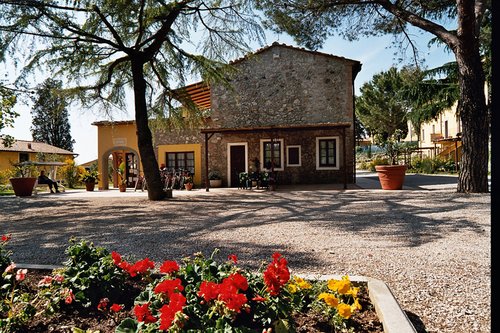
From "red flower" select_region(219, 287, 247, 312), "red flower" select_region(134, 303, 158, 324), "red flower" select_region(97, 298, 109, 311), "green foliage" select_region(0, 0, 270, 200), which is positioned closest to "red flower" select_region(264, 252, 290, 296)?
"red flower" select_region(219, 287, 247, 312)

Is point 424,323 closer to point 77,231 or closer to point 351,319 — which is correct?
point 351,319

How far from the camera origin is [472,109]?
8.22 metres

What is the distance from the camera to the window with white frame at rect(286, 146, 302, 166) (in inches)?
569

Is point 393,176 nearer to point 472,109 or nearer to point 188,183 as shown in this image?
point 472,109

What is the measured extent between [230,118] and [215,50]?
5.26 metres

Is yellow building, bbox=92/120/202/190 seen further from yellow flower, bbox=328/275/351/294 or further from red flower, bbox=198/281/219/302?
red flower, bbox=198/281/219/302

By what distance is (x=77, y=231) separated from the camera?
534 cm

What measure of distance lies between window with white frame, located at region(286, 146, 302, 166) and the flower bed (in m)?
12.4

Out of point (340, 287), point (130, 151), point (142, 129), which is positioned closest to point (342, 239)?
point (340, 287)

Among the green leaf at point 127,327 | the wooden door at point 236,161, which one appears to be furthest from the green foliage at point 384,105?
the green leaf at point 127,327

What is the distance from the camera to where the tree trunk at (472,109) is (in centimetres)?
819

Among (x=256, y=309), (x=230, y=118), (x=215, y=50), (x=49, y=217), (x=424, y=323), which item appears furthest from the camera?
(x=230, y=118)

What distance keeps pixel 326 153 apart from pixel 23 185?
13257 mm

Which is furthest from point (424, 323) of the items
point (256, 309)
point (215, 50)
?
point (215, 50)
